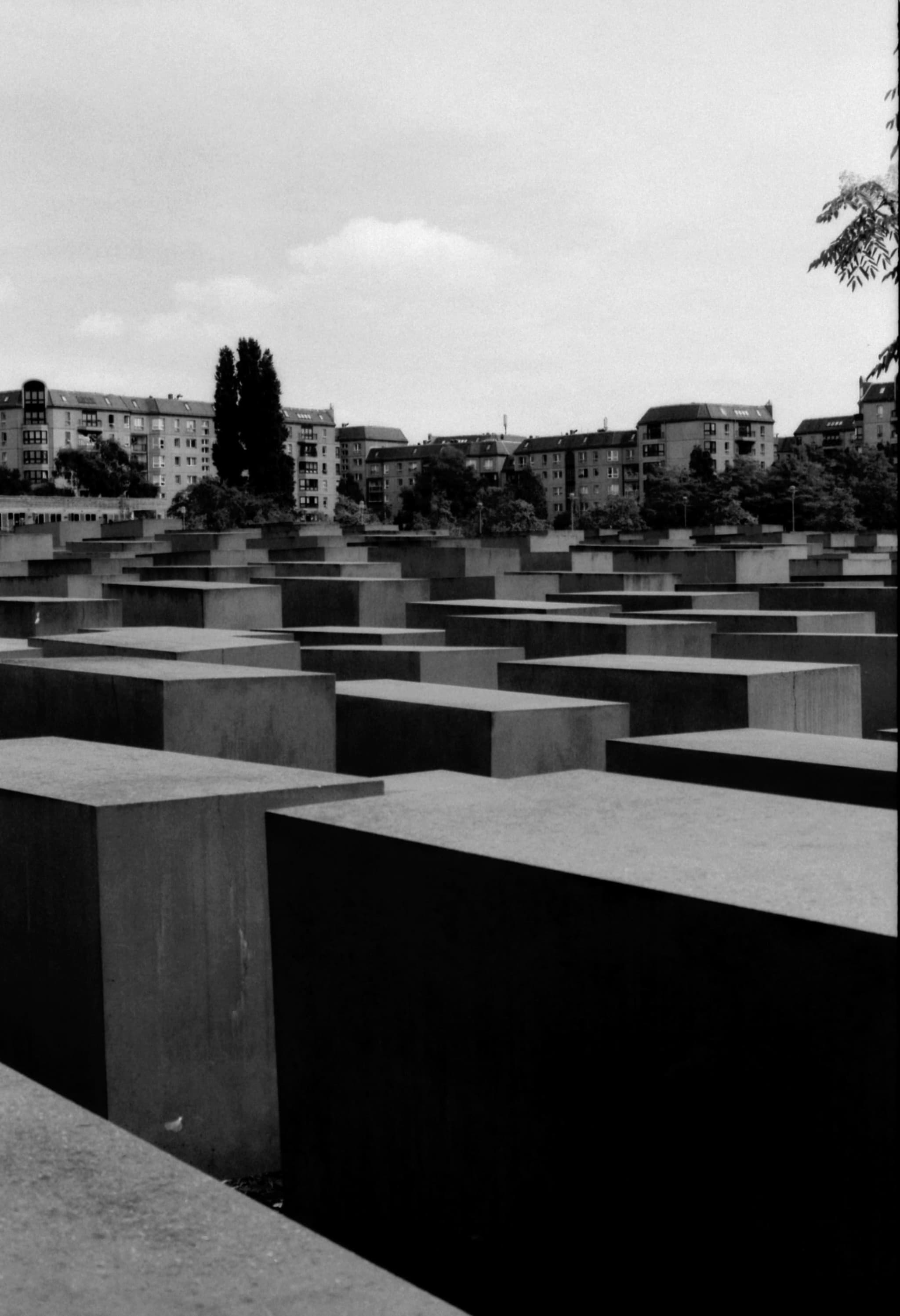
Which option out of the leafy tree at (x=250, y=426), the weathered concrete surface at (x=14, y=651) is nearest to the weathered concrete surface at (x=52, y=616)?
the weathered concrete surface at (x=14, y=651)

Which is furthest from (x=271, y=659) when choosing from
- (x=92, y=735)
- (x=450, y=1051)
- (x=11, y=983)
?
(x=450, y=1051)

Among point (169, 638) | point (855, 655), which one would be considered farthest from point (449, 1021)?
→ point (855, 655)

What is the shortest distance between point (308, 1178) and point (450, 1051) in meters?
0.84

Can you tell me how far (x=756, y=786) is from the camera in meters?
6.38

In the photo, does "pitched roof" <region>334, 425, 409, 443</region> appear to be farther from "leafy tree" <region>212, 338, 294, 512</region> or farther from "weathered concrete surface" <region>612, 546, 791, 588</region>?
"weathered concrete surface" <region>612, 546, 791, 588</region>

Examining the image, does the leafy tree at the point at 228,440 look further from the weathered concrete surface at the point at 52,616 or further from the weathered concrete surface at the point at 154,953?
the weathered concrete surface at the point at 154,953

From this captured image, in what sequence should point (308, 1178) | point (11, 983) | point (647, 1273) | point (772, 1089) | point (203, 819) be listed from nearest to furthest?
point (772, 1089), point (647, 1273), point (308, 1178), point (203, 819), point (11, 983)

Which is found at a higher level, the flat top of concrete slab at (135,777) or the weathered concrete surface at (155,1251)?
the flat top of concrete slab at (135,777)

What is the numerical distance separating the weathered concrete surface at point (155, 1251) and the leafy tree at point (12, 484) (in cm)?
11568

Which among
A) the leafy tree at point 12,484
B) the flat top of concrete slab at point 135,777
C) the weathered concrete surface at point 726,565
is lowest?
the flat top of concrete slab at point 135,777

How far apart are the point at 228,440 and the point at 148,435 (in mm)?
80663

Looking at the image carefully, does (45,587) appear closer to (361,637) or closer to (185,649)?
(361,637)

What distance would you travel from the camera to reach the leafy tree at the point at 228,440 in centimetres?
7694

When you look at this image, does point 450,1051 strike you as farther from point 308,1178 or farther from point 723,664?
point 723,664
